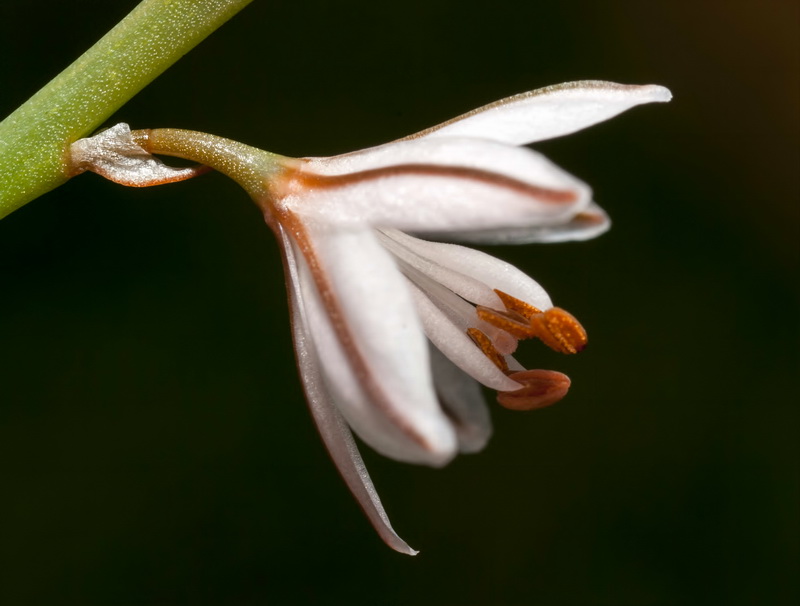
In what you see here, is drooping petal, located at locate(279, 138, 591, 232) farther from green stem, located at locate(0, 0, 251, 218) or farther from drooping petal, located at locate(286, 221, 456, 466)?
green stem, located at locate(0, 0, 251, 218)

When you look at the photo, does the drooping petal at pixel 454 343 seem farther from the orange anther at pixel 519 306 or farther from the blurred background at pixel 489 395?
the blurred background at pixel 489 395

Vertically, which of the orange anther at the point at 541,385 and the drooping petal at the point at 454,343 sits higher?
the drooping petal at the point at 454,343

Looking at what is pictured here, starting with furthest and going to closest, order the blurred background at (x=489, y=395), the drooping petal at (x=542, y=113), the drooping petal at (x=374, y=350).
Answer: the blurred background at (x=489, y=395), the drooping petal at (x=542, y=113), the drooping petal at (x=374, y=350)

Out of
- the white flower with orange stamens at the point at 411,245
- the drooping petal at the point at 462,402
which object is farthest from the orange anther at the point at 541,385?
the drooping petal at the point at 462,402

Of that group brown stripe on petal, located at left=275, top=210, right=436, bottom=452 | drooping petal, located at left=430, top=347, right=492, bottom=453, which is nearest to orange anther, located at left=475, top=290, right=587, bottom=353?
drooping petal, located at left=430, top=347, right=492, bottom=453

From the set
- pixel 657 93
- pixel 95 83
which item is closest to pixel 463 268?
pixel 657 93

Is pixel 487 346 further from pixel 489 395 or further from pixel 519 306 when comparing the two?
pixel 489 395
